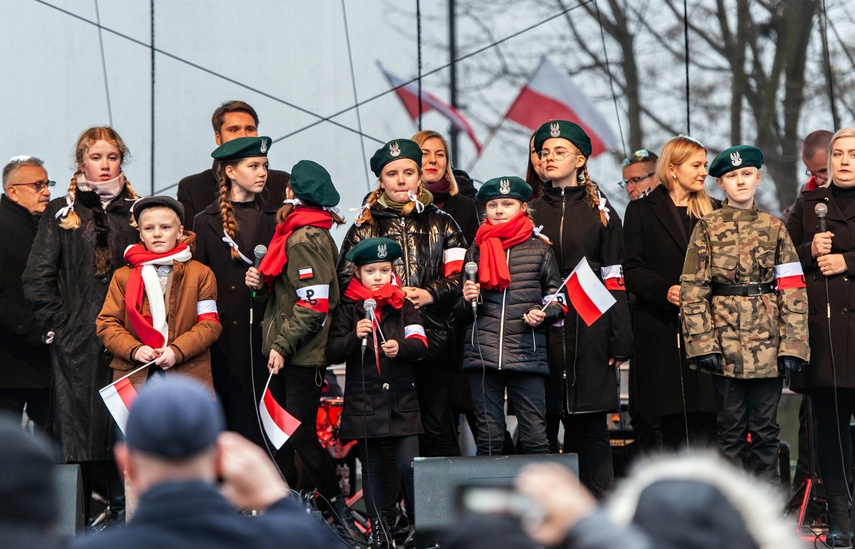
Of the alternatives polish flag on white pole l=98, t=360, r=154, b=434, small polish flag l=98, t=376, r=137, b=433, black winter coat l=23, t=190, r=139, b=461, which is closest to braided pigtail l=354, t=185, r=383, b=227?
black winter coat l=23, t=190, r=139, b=461

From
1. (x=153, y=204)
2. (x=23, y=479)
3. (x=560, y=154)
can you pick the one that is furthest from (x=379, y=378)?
(x=23, y=479)

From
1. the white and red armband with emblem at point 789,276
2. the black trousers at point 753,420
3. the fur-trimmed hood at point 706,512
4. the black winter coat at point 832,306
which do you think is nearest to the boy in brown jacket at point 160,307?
the black trousers at point 753,420

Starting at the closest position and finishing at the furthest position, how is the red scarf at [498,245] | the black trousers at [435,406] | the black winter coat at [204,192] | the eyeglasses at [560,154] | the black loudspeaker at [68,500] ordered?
the black loudspeaker at [68,500], the red scarf at [498,245], the black trousers at [435,406], the eyeglasses at [560,154], the black winter coat at [204,192]

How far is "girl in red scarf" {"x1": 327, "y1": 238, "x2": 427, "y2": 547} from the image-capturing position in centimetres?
624

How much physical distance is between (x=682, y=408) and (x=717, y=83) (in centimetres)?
364

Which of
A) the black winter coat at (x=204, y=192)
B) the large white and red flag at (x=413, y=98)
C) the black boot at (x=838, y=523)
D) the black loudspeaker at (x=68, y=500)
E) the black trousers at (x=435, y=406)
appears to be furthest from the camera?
the large white and red flag at (x=413, y=98)

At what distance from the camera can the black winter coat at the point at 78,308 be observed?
21.1 feet

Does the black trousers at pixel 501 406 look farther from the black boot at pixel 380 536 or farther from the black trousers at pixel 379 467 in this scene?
the black boot at pixel 380 536

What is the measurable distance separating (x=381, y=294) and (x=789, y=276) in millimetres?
1866

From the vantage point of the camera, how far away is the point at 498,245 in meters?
6.30

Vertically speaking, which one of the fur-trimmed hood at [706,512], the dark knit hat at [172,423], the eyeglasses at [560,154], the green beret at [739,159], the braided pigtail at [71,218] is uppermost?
the eyeglasses at [560,154]

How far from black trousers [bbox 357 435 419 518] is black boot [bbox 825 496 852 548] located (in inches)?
75.0

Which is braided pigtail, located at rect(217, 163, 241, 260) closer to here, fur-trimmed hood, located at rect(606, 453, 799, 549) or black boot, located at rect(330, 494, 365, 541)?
black boot, located at rect(330, 494, 365, 541)

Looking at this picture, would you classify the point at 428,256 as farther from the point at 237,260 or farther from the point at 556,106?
the point at 556,106
